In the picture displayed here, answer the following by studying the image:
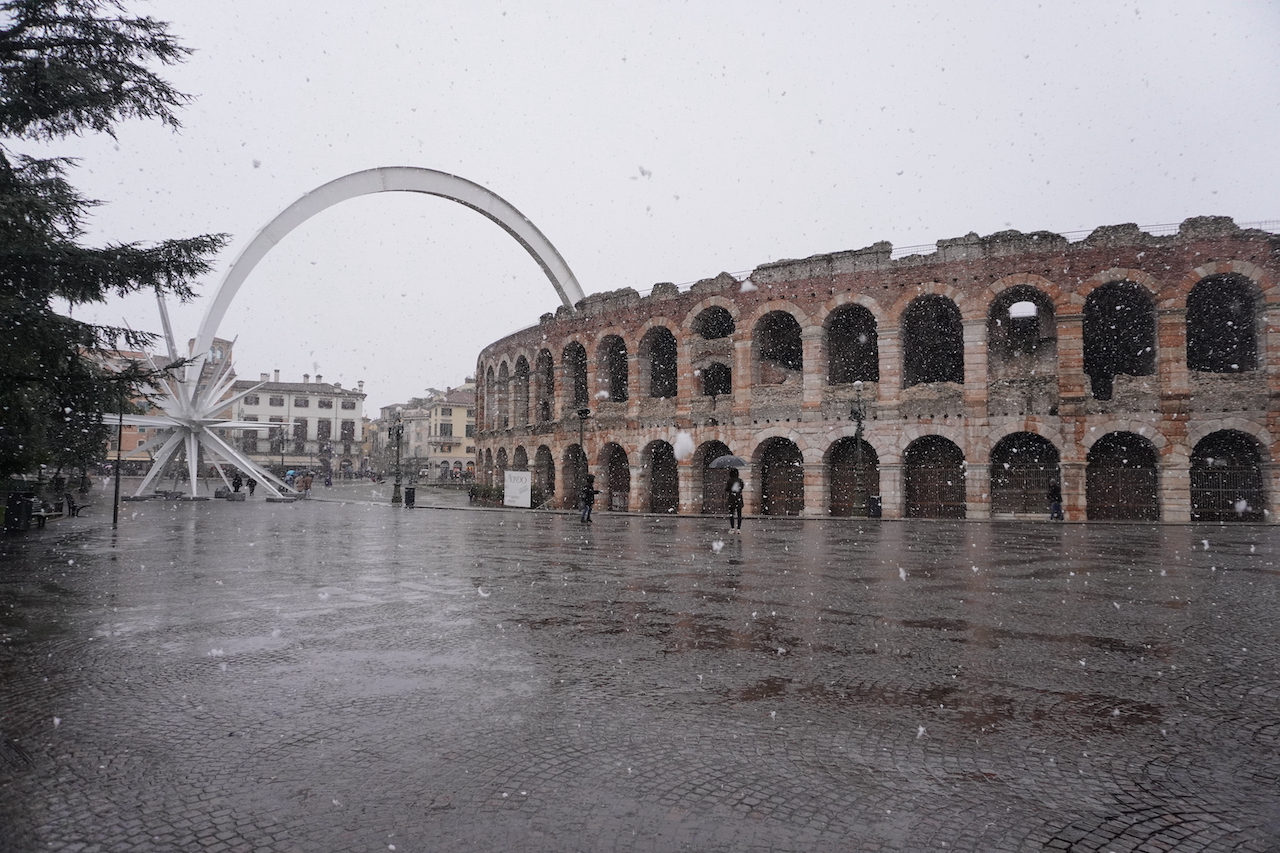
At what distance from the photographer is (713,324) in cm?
3544

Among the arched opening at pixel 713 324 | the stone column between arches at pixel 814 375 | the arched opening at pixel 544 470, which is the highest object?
the arched opening at pixel 713 324

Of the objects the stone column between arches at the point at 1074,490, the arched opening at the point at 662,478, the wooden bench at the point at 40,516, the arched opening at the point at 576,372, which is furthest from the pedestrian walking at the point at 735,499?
the arched opening at the point at 576,372

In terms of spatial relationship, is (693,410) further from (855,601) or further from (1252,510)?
(855,601)

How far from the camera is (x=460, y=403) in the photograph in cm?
10612

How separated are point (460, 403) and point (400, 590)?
98.8 m

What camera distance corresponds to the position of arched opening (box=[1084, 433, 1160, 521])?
27.0 m

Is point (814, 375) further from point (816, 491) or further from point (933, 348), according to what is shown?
point (933, 348)

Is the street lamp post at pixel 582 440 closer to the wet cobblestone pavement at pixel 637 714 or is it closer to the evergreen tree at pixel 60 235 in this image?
the evergreen tree at pixel 60 235

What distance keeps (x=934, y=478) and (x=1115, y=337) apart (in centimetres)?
966

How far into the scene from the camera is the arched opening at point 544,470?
40.8 meters

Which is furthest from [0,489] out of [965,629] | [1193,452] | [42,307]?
[1193,452]

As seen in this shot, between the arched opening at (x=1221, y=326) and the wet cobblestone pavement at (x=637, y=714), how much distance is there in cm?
2189

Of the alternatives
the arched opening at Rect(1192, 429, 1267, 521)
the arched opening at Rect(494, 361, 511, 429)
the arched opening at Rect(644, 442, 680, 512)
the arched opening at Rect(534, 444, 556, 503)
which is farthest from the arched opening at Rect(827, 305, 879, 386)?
the arched opening at Rect(494, 361, 511, 429)

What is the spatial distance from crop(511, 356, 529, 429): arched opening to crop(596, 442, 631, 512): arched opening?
8077 mm
